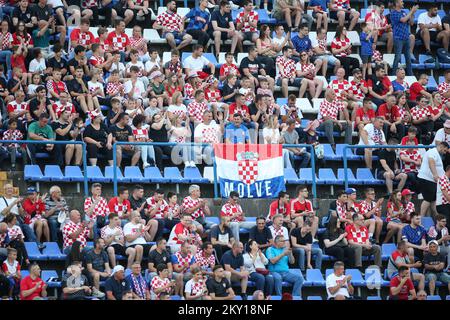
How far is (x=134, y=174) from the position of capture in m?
26.8

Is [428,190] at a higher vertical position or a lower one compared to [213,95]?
lower

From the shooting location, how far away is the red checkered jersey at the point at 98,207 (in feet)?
83.8

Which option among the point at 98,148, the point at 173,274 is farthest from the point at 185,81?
the point at 173,274

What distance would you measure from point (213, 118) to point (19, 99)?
381cm

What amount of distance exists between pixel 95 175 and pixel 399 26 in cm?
857

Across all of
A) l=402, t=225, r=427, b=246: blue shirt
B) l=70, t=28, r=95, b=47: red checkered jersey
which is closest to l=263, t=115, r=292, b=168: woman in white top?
l=402, t=225, r=427, b=246: blue shirt

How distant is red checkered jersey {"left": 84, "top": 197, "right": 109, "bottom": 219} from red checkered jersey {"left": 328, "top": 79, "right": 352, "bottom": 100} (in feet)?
20.1

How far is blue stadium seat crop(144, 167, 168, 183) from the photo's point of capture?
1052 inches

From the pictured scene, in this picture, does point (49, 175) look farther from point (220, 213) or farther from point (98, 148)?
point (220, 213)

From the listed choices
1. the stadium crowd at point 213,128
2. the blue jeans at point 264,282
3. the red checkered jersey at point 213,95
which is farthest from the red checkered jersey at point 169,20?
the blue jeans at point 264,282

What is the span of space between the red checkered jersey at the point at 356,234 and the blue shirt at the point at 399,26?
262 inches

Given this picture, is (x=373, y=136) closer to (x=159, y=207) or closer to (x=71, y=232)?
(x=159, y=207)

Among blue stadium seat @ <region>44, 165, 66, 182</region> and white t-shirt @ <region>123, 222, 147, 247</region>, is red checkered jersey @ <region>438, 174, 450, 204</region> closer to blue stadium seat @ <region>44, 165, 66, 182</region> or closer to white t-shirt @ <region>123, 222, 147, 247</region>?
white t-shirt @ <region>123, 222, 147, 247</region>

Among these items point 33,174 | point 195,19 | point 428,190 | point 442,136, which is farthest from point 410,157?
point 33,174
